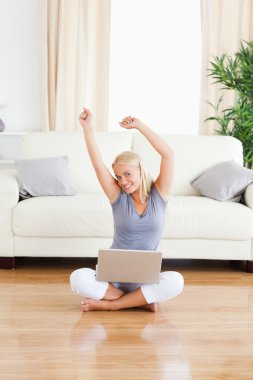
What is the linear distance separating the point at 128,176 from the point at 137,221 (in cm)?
24

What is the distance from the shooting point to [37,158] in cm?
479

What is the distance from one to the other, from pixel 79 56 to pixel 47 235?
2.62 meters

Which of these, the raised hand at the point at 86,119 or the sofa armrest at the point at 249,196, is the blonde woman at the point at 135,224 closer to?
the raised hand at the point at 86,119

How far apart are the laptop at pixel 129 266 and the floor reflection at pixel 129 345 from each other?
0.20m

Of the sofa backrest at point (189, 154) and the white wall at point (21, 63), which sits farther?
the white wall at point (21, 63)

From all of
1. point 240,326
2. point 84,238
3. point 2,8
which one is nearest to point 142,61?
point 2,8

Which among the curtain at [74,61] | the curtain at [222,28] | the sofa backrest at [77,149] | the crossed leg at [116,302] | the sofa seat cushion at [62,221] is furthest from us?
the curtain at [222,28]

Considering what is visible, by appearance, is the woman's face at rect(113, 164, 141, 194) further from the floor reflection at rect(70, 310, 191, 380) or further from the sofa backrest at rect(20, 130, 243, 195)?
the sofa backrest at rect(20, 130, 243, 195)

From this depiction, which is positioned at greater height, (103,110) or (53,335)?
(103,110)

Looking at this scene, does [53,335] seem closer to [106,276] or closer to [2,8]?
[106,276]

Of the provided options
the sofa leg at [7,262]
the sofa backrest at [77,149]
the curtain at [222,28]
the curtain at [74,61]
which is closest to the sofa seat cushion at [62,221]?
the sofa leg at [7,262]

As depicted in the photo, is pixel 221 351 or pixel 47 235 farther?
pixel 47 235

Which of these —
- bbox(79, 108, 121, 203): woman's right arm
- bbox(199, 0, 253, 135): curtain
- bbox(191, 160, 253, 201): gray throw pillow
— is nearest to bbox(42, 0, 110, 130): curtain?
bbox(199, 0, 253, 135): curtain

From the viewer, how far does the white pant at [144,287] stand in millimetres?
3307
